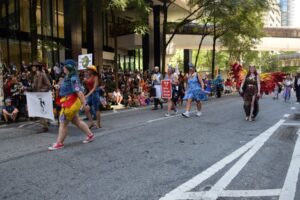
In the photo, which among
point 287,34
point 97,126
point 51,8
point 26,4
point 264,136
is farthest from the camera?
point 287,34

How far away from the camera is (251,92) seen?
11742 millimetres

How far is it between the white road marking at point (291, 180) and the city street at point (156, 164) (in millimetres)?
12

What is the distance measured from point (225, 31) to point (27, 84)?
24.5 metres

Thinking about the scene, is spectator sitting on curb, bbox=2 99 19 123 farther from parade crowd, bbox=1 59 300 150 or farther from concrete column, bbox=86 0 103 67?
concrete column, bbox=86 0 103 67

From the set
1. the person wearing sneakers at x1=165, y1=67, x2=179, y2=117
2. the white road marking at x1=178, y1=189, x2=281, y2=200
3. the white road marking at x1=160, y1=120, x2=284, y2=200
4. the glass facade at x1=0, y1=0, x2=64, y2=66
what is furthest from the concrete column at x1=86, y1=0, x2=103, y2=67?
the white road marking at x1=178, y1=189, x2=281, y2=200

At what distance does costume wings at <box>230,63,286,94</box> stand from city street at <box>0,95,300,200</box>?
342 cm

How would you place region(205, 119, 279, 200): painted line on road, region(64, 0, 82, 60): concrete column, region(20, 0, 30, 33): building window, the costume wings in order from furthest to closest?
region(64, 0, 82, 60): concrete column < region(20, 0, 30, 33): building window < the costume wings < region(205, 119, 279, 200): painted line on road

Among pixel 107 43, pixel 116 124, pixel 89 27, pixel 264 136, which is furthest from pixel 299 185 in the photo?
pixel 107 43

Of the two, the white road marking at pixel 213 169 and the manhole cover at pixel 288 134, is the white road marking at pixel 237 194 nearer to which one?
the white road marking at pixel 213 169

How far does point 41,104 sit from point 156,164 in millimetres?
4845

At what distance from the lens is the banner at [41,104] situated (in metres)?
9.60

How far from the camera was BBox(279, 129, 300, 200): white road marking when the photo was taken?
4.54 metres

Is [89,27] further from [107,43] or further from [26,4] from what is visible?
[107,43]

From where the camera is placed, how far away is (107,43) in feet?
112
